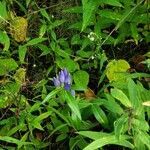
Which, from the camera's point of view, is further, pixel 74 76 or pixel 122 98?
pixel 74 76

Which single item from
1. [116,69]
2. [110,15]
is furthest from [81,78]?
[110,15]

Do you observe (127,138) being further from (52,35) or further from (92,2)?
(52,35)

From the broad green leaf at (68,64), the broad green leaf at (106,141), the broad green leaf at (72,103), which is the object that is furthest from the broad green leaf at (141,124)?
the broad green leaf at (68,64)

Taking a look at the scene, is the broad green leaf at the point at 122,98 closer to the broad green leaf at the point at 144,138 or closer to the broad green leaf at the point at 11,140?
the broad green leaf at the point at 144,138

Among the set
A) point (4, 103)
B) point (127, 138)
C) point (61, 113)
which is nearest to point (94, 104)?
point (61, 113)

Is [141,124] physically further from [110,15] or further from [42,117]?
[110,15]

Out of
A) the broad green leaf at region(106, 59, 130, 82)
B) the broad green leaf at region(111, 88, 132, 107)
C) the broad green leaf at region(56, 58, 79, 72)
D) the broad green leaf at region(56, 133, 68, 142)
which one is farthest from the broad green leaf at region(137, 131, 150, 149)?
the broad green leaf at region(56, 58, 79, 72)

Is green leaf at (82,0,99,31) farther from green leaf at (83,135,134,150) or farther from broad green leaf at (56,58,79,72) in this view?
green leaf at (83,135,134,150)
